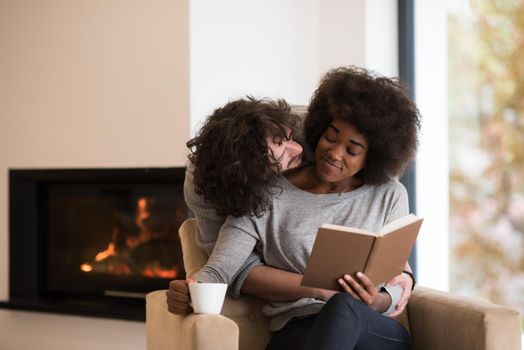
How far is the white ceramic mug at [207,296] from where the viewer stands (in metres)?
2.09

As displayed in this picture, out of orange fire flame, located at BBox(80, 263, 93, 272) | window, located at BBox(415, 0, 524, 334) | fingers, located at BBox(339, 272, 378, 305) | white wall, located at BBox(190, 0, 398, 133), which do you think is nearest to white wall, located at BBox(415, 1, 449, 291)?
window, located at BBox(415, 0, 524, 334)

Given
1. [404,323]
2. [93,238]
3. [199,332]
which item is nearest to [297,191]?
[404,323]

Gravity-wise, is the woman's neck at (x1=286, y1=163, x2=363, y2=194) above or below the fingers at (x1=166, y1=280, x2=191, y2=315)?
above

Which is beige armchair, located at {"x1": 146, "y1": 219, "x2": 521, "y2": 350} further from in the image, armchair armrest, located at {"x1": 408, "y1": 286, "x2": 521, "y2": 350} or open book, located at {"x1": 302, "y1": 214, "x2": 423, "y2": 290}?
open book, located at {"x1": 302, "y1": 214, "x2": 423, "y2": 290}

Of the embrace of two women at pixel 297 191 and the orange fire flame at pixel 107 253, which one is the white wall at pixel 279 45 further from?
the embrace of two women at pixel 297 191

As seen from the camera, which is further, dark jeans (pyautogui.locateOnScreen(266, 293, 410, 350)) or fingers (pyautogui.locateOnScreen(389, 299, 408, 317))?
fingers (pyautogui.locateOnScreen(389, 299, 408, 317))

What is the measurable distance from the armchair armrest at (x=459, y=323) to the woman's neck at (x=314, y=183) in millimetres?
370

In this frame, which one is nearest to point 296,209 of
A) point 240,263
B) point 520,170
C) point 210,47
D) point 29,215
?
point 240,263

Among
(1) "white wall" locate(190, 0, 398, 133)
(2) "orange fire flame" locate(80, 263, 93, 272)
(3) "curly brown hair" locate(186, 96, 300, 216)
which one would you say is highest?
(1) "white wall" locate(190, 0, 398, 133)

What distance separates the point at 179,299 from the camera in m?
2.19

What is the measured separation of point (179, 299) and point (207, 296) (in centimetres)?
12

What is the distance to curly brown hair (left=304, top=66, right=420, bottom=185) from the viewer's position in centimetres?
245

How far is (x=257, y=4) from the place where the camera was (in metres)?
3.98

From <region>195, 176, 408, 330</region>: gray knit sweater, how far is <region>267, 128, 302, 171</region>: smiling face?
0.11 metres
